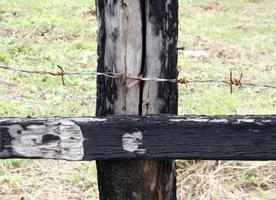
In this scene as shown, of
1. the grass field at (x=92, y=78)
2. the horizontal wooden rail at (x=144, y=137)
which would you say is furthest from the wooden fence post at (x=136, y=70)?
the grass field at (x=92, y=78)

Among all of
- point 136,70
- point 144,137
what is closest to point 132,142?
point 144,137

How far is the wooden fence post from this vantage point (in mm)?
1948

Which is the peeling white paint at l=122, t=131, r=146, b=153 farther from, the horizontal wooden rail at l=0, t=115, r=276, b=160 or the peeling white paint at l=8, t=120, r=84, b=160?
the peeling white paint at l=8, t=120, r=84, b=160

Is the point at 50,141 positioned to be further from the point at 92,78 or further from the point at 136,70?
the point at 92,78

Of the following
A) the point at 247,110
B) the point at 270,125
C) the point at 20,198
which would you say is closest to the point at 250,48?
the point at 247,110

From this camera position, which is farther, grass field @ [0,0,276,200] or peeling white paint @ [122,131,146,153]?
grass field @ [0,0,276,200]

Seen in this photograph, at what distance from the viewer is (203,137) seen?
78.9 inches

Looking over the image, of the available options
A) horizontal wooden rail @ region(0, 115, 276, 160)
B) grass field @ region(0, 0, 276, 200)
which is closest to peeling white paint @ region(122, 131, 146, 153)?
A: horizontal wooden rail @ region(0, 115, 276, 160)

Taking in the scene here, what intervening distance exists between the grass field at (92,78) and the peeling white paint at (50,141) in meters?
1.93

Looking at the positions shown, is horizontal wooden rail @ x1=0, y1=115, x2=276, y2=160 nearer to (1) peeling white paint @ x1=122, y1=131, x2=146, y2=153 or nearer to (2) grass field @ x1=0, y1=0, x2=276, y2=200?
(1) peeling white paint @ x1=122, y1=131, x2=146, y2=153

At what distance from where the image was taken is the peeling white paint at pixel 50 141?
2.02 meters

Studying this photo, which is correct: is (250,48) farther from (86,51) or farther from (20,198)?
A: (20,198)

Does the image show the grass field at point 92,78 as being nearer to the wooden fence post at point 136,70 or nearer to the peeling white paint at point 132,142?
the wooden fence post at point 136,70

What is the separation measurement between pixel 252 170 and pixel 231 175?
0.19m
